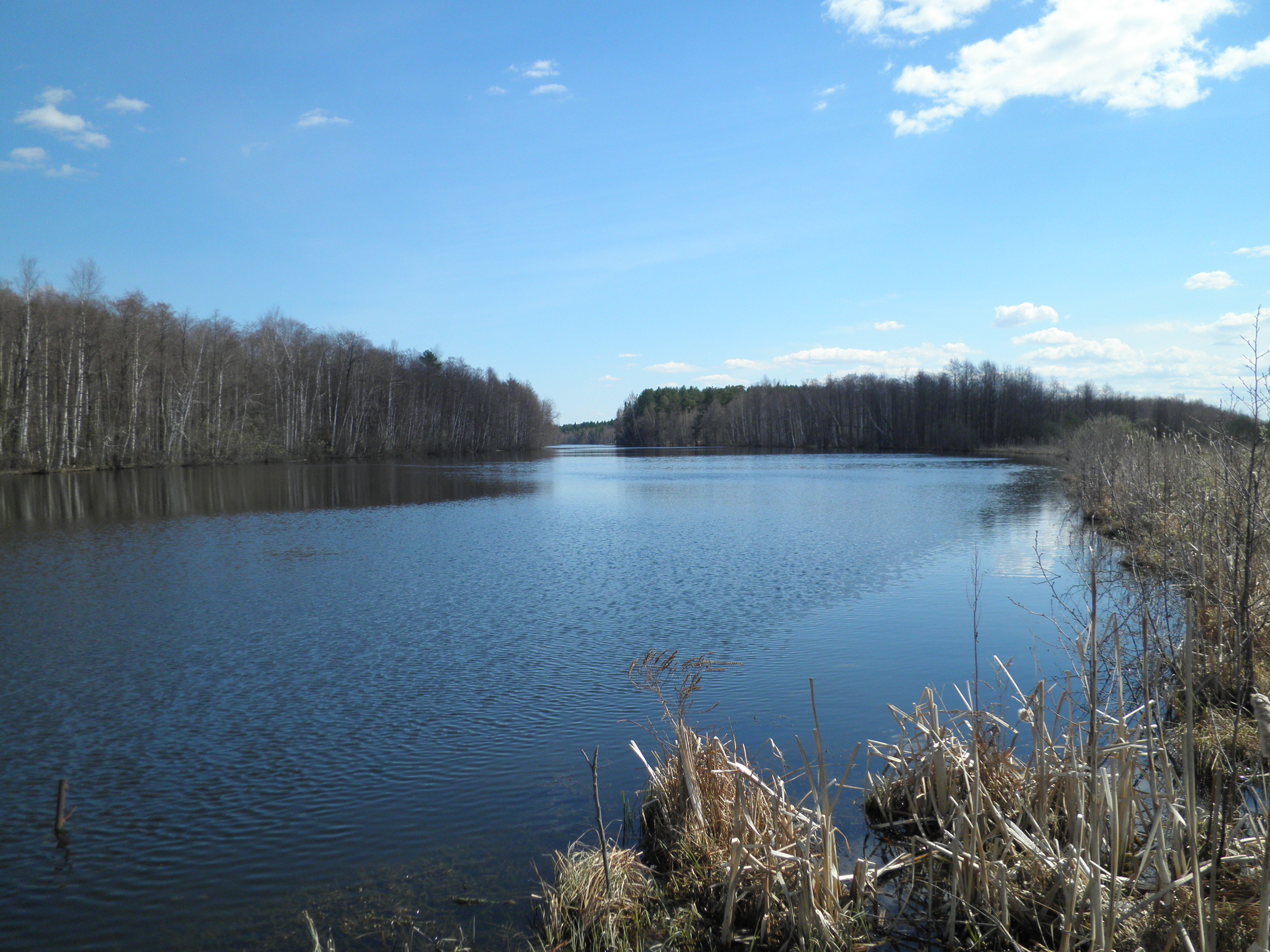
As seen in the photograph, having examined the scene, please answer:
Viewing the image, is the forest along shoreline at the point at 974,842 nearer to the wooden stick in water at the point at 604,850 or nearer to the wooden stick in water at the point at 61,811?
the wooden stick in water at the point at 604,850

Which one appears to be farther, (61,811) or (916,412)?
(916,412)

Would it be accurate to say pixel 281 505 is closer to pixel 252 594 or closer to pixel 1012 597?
pixel 252 594

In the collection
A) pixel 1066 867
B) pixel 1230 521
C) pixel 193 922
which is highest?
pixel 1230 521

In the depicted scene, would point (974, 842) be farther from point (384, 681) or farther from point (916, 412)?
point (916, 412)

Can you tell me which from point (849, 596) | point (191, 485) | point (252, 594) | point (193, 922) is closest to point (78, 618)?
point (252, 594)

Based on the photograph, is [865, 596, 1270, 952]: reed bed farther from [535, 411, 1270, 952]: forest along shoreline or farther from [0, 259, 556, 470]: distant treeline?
[0, 259, 556, 470]: distant treeline

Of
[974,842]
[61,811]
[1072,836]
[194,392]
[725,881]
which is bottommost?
[725,881]

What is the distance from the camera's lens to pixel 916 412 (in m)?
107

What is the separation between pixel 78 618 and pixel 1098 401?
4647 inches

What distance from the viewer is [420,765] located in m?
7.25

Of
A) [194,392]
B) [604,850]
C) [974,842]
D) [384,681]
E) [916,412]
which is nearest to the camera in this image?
[604,850]

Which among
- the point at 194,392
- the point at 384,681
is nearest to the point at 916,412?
the point at 194,392

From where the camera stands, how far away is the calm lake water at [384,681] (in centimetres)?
544

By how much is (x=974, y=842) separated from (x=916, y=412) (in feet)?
358
